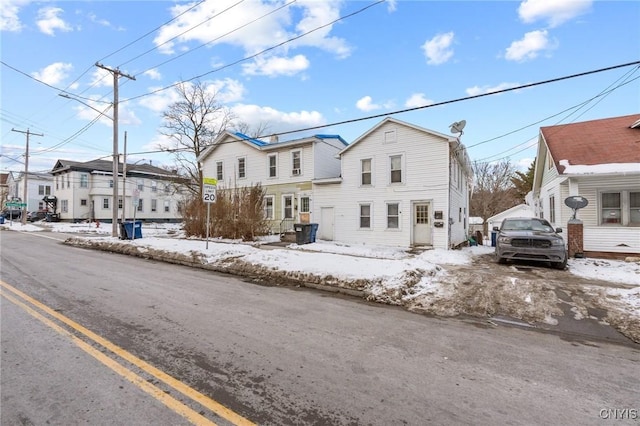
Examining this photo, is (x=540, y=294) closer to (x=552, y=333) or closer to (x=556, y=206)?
(x=552, y=333)

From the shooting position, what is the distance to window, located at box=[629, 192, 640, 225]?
11797 millimetres

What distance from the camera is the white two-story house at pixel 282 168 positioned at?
19.8 m

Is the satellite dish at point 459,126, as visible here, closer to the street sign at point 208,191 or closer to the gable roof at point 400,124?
the gable roof at point 400,124

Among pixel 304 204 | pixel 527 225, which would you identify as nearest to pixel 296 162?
pixel 304 204

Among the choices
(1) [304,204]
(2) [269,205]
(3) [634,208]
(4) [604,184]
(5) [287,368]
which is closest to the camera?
(5) [287,368]

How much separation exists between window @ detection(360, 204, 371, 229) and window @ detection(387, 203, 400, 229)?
1.06 meters

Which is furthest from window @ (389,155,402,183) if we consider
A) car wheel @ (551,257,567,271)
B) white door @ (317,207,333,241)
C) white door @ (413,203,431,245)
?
car wheel @ (551,257,567,271)

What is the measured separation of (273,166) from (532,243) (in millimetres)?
15397

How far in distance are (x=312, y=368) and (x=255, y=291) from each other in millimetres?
3879

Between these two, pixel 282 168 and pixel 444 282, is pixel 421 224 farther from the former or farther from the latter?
pixel 282 168

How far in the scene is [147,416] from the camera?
255 cm

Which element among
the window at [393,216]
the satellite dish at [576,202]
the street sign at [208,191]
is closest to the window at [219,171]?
the street sign at [208,191]

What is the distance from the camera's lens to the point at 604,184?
12102mm

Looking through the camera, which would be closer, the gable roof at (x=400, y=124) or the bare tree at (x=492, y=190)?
the gable roof at (x=400, y=124)
